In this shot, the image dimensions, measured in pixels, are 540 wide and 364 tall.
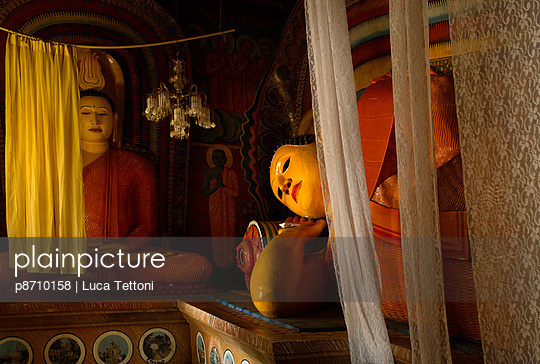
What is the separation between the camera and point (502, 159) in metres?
1.16

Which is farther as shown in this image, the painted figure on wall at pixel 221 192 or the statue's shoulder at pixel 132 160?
the painted figure on wall at pixel 221 192

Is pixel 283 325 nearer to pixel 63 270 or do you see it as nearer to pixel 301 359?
pixel 301 359

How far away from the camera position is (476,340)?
5.49 feet

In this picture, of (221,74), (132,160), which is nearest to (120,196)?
(132,160)

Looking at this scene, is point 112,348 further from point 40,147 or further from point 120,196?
point 40,147

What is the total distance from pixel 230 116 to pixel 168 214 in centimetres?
101

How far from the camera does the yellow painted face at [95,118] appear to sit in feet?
13.0

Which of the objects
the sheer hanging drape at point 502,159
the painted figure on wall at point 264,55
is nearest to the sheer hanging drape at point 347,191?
the sheer hanging drape at point 502,159

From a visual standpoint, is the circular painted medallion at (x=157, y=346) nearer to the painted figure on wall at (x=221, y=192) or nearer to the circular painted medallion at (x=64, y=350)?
the circular painted medallion at (x=64, y=350)

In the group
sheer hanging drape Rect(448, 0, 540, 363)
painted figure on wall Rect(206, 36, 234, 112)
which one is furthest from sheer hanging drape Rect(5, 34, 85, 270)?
sheer hanging drape Rect(448, 0, 540, 363)

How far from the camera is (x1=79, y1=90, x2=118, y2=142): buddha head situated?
3969 millimetres

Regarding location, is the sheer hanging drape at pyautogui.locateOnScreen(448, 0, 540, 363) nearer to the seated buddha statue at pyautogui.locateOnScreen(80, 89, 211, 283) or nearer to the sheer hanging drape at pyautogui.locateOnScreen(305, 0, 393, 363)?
the sheer hanging drape at pyautogui.locateOnScreen(305, 0, 393, 363)

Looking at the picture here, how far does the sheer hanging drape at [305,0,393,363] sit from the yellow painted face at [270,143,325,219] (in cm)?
99

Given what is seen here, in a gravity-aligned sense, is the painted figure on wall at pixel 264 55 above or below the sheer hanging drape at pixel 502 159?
above
